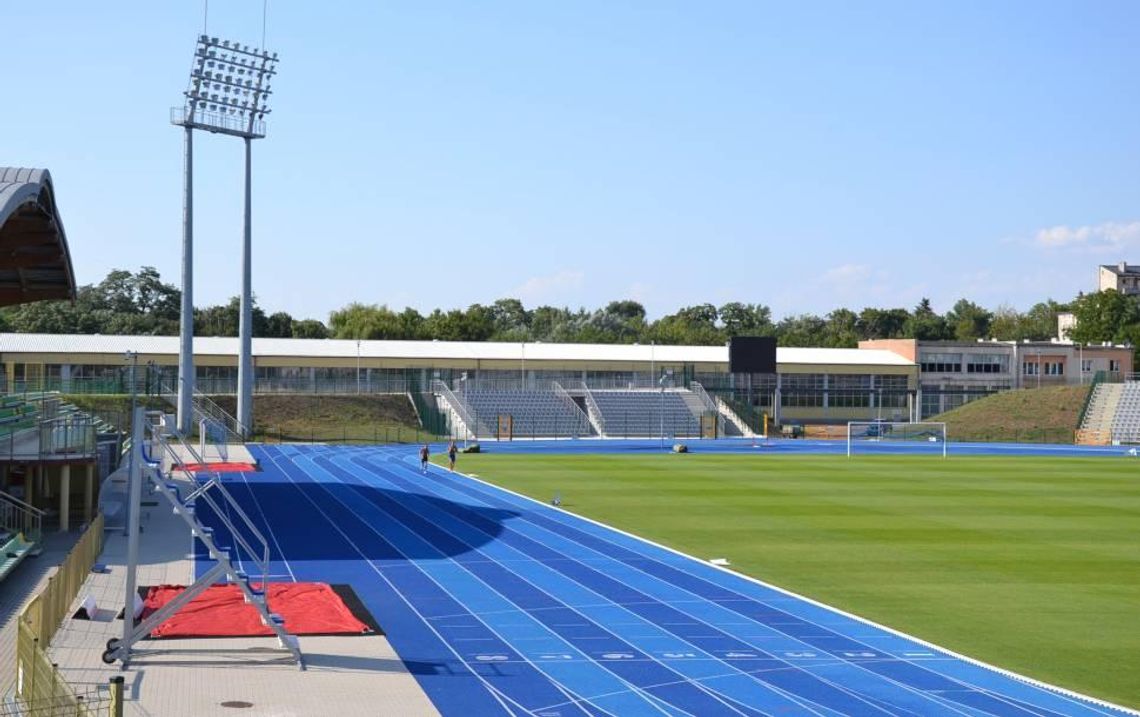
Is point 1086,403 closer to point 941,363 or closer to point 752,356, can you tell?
point 941,363

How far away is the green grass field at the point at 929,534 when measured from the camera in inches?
867

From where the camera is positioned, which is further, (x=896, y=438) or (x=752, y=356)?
(x=896, y=438)

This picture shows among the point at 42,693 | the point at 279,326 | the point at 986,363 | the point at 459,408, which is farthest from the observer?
the point at 279,326

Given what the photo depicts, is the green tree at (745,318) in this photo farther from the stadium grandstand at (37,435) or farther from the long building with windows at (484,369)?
the stadium grandstand at (37,435)

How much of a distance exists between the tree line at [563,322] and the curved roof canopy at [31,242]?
186 ft

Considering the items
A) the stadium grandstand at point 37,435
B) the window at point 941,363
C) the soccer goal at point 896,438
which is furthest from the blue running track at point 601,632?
the window at point 941,363

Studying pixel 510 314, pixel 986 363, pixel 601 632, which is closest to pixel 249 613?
pixel 601 632

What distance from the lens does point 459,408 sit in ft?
254

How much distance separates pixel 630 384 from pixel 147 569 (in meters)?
63.0

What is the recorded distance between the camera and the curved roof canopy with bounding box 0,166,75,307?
23750 mm

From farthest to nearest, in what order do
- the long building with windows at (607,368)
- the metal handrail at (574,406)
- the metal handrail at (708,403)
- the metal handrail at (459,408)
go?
the metal handrail at (708,403), the metal handrail at (574,406), the long building with windows at (607,368), the metal handrail at (459,408)

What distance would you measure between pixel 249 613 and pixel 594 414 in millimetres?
60667

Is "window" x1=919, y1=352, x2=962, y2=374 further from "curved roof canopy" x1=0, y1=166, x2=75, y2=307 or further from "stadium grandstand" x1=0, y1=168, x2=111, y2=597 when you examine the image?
"curved roof canopy" x1=0, y1=166, x2=75, y2=307

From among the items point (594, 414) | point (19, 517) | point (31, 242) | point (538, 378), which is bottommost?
point (19, 517)
